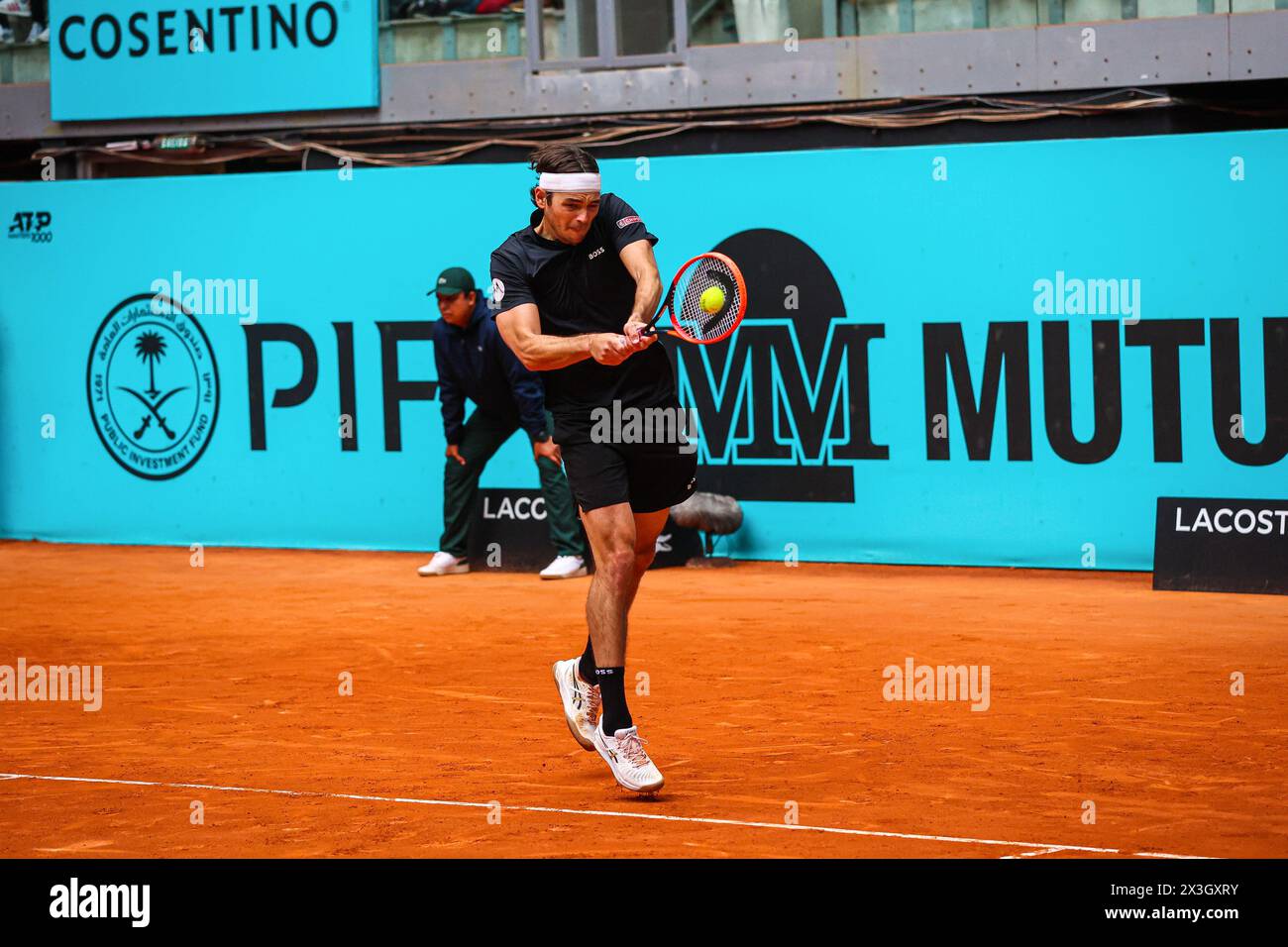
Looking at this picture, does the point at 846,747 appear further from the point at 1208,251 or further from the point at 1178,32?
the point at 1178,32

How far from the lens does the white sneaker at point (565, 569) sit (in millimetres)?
11531

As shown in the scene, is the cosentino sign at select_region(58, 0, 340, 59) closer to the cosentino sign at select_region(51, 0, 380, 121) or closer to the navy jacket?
the cosentino sign at select_region(51, 0, 380, 121)

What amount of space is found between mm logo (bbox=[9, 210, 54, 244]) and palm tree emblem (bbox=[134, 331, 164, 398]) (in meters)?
1.27

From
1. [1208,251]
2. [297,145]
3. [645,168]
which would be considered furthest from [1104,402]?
[297,145]

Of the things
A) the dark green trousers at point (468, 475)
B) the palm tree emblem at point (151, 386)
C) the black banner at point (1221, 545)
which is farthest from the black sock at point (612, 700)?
the palm tree emblem at point (151, 386)

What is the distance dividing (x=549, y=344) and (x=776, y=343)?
20.8 feet

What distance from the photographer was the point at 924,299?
11664mm

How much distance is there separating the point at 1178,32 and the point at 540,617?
6.07m

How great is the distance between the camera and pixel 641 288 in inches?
230

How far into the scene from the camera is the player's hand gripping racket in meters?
6.22

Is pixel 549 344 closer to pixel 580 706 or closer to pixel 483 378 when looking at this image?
pixel 580 706

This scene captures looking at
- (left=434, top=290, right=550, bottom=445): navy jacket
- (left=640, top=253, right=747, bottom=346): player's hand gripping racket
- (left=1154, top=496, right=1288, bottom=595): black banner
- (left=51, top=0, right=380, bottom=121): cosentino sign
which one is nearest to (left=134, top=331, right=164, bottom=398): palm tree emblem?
(left=51, top=0, right=380, bottom=121): cosentino sign

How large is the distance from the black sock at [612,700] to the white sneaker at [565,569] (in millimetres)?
5632

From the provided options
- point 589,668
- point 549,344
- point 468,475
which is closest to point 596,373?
point 549,344
